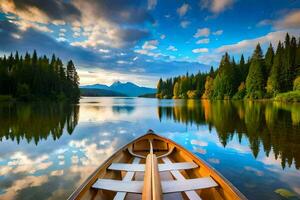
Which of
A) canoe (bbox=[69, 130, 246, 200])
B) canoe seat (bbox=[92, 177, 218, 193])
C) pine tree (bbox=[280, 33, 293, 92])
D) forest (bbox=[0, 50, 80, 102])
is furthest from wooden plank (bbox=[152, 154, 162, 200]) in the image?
forest (bbox=[0, 50, 80, 102])

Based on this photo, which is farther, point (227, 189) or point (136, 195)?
point (136, 195)

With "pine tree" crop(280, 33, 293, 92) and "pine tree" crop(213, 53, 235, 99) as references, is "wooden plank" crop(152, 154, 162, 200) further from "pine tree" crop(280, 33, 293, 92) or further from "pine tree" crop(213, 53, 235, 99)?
"pine tree" crop(213, 53, 235, 99)

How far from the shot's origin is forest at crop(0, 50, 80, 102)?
6238cm

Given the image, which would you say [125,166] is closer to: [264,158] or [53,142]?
[264,158]

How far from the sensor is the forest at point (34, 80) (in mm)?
62375

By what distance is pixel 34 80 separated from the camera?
65125mm

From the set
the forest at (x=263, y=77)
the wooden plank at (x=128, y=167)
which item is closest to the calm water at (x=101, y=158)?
the wooden plank at (x=128, y=167)

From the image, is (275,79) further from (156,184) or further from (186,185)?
(156,184)

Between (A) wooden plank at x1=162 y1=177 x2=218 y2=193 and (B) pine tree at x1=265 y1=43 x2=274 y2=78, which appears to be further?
(B) pine tree at x1=265 y1=43 x2=274 y2=78

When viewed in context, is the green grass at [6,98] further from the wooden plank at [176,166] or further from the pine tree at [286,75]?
the pine tree at [286,75]

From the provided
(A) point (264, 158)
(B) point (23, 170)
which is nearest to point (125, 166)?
(B) point (23, 170)

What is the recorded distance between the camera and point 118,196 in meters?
4.18

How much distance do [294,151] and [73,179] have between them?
9.47 m

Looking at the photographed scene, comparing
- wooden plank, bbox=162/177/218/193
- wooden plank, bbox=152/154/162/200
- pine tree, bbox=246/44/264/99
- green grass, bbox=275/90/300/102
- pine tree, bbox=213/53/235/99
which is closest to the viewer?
wooden plank, bbox=152/154/162/200
